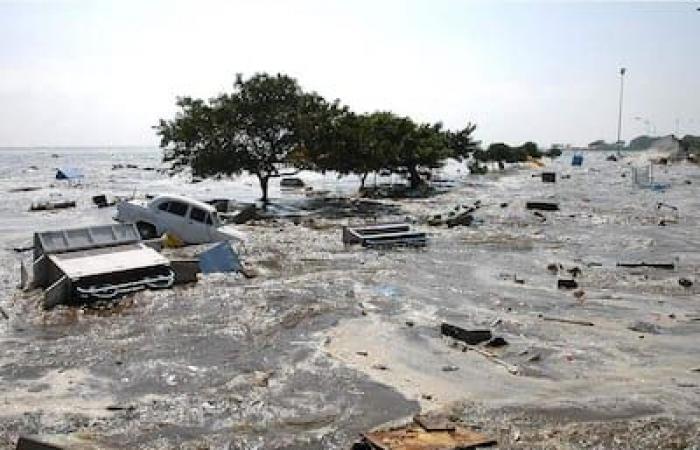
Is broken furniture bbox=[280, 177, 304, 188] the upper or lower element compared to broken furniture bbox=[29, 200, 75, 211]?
upper

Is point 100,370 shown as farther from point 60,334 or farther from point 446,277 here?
point 446,277

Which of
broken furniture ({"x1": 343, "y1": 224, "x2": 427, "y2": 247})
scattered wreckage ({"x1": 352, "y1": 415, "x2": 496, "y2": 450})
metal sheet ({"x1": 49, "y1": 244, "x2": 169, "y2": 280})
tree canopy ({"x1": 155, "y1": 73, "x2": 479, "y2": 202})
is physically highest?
tree canopy ({"x1": 155, "y1": 73, "x2": 479, "y2": 202})

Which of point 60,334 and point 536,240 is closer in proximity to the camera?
point 60,334

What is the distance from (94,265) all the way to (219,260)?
3250 mm

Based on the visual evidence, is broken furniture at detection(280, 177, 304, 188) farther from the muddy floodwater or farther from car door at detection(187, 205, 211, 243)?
the muddy floodwater

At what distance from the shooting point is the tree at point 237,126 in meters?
35.2

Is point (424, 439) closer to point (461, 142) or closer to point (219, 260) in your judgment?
point (219, 260)

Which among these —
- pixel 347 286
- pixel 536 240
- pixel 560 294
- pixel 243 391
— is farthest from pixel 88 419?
pixel 536 240

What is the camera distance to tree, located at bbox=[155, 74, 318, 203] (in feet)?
116

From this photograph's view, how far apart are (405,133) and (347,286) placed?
32156 mm

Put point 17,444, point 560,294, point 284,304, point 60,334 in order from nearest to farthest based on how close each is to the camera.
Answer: point 17,444, point 60,334, point 284,304, point 560,294

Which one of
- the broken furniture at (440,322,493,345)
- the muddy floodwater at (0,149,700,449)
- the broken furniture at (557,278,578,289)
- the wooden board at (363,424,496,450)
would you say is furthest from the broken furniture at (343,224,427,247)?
the wooden board at (363,424,496,450)

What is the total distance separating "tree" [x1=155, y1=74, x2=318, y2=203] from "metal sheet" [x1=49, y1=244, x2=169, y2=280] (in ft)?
66.7

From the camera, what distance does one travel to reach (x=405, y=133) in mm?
46844
